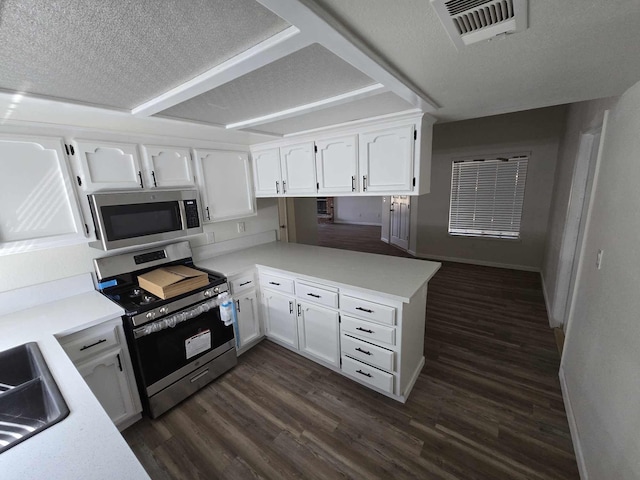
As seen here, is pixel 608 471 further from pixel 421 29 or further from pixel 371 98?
pixel 371 98

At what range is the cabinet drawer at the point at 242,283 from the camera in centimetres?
237

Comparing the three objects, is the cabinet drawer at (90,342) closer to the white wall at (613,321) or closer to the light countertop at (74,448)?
the light countertop at (74,448)

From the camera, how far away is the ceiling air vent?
691 mm

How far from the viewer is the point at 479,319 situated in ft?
10.2

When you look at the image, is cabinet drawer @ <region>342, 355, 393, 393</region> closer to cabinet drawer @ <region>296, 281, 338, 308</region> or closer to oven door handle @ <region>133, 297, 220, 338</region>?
cabinet drawer @ <region>296, 281, 338, 308</region>

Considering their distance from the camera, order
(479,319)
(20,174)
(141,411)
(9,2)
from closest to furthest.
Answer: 1. (9,2)
2. (20,174)
3. (141,411)
4. (479,319)

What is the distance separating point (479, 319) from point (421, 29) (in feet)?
10.5

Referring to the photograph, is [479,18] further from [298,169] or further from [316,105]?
[298,169]

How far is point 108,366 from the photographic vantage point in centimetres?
167

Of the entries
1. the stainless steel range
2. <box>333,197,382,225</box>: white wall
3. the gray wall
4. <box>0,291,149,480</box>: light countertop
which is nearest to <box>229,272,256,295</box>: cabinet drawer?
the stainless steel range

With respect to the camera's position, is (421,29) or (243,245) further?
(243,245)

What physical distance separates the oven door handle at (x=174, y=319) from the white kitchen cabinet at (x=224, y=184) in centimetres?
83

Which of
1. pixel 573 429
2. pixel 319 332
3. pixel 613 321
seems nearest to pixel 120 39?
pixel 319 332

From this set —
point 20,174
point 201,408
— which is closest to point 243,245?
point 201,408
